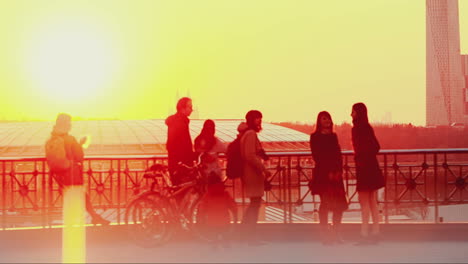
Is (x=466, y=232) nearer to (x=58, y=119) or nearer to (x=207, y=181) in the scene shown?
(x=207, y=181)

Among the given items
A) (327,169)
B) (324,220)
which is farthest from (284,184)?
(327,169)

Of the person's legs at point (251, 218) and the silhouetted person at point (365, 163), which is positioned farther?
the person's legs at point (251, 218)

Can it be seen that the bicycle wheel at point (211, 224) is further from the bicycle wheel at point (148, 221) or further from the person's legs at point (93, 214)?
the person's legs at point (93, 214)

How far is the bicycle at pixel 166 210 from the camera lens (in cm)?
1059

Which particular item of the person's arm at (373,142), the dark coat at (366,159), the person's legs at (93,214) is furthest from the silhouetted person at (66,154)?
the person's arm at (373,142)

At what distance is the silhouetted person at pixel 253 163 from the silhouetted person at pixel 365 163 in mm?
1220

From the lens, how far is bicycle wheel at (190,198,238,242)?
10.4m

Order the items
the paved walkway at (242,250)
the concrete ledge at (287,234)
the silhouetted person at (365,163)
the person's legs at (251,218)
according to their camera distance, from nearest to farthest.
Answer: the paved walkway at (242,250), the silhouetted person at (365,163), the person's legs at (251,218), the concrete ledge at (287,234)

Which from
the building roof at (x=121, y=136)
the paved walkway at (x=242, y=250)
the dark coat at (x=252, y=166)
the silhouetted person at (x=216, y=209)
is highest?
the dark coat at (x=252, y=166)

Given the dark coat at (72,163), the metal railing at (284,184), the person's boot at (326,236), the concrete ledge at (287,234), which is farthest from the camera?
the metal railing at (284,184)

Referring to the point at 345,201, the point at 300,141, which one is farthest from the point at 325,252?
the point at 300,141

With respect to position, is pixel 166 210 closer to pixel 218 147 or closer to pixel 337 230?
pixel 218 147

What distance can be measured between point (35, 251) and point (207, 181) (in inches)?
94.2

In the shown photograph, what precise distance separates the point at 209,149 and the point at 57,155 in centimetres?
212
